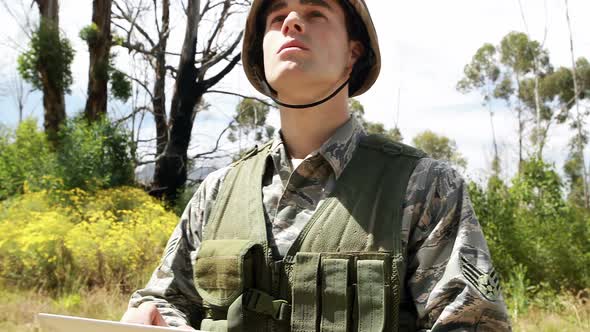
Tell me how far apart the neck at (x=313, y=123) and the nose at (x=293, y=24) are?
0.22 m

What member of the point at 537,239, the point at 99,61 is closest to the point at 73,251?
the point at 537,239

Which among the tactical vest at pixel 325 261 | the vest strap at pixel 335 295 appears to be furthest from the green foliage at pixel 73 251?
the vest strap at pixel 335 295

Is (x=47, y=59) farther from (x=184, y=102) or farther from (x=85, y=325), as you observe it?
(x=85, y=325)

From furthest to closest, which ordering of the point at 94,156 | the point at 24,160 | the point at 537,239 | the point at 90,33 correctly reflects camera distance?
1. the point at 90,33
2. the point at 24,160
3. the point at 94,156
4. the point at 537,239

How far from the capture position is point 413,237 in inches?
53.6

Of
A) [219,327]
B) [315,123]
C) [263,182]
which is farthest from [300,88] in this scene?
[219,327]

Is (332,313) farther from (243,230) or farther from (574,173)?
(574,173)

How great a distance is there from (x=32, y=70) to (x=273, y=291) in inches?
415

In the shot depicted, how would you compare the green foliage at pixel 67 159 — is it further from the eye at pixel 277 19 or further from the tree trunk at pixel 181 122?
the eye at pixel 277 19

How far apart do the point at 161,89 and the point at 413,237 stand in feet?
33.9

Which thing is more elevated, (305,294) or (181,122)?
(181,122)

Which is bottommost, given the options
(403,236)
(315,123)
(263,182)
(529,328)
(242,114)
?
(529,328)

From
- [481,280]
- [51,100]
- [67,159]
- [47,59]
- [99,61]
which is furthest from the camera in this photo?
[99,61]

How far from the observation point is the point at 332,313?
4.40 feet
